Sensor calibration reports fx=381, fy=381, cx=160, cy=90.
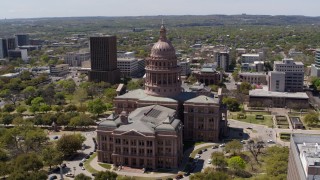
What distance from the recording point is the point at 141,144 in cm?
11181

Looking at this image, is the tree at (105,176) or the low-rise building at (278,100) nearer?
the tree at (105,176)

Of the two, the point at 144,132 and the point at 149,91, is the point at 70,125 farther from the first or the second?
the point at 144,132

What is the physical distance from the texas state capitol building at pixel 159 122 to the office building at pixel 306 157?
140 feet

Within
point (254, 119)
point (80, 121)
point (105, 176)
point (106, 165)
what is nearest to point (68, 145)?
point (106, 165)

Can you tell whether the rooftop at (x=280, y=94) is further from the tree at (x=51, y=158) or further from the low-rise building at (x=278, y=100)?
the tree at (x=51, y=158)

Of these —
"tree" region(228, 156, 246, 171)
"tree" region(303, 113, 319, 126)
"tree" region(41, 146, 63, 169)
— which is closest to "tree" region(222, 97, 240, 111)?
"tree" region(303, 113, 319, 126)

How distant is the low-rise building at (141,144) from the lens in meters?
111

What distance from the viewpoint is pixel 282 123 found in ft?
516

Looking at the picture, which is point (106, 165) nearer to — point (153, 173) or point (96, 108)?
point (153, 173)

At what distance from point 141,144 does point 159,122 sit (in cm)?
1193

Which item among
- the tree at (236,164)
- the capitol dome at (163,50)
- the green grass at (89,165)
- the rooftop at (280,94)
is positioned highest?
the capitol dome at (163,50)

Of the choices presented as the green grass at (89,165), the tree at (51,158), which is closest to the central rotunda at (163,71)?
the green grass at (89,165)

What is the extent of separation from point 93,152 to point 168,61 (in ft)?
140

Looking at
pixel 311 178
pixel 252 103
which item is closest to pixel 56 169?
pixel 311 178
